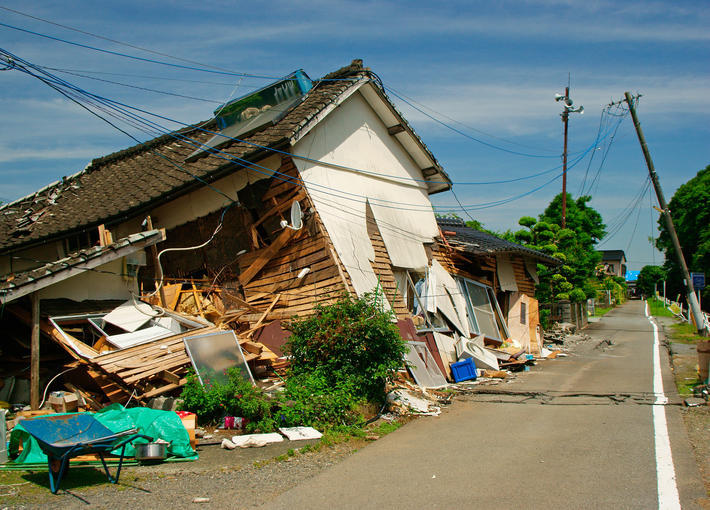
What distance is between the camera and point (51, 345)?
9.62 metres

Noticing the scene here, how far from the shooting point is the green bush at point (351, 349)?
8898 millimetres

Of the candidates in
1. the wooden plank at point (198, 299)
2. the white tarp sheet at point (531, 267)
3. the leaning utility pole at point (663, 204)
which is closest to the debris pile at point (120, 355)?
the wooden plank at point (198, 299)

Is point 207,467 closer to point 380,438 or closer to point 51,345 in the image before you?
point 380,438

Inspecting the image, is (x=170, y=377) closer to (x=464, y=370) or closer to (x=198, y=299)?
(x=198, y=299)

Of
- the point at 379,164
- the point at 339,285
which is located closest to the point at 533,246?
the point at 379,164

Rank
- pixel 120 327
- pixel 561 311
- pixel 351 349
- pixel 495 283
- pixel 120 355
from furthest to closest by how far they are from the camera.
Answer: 1. pixel 561 311
2. pixel 495 283
3. pixel 120 327
4. pixel 351 349
5. pixel 120 355

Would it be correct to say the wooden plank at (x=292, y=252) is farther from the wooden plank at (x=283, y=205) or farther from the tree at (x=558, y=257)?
the tree at (x=558, y=257)

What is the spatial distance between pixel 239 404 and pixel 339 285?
3.76 m

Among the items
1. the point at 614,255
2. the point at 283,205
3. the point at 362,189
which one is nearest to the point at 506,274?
the point at 362,189

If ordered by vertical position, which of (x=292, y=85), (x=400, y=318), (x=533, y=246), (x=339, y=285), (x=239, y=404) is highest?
(x=292, y=85)

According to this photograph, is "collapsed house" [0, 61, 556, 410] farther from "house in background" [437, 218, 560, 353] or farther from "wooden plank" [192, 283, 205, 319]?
"house in background" [437, 218, 560, 353]

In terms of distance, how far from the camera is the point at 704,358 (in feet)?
33.9

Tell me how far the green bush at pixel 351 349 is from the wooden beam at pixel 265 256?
9.81ft

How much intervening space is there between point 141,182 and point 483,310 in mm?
11080
